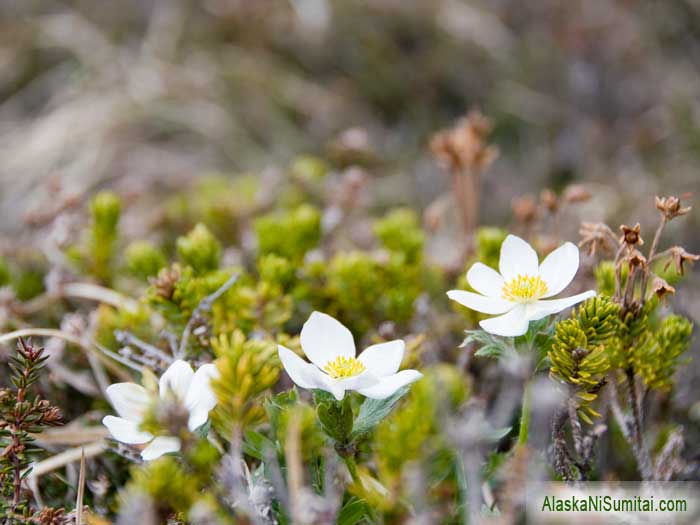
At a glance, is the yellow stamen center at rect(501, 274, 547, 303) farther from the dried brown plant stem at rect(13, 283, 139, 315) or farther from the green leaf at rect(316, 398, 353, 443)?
the dried brown plant stem at rect(13, 283, 139, 315)

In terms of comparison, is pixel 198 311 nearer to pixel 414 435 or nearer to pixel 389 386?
pixel 389 386

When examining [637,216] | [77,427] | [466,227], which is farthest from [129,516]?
[637,216]

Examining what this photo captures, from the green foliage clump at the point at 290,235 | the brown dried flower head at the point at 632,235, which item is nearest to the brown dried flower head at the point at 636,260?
the brown dried flower head at the point at 632,235

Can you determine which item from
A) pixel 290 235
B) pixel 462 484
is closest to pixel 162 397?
pixel 462 484

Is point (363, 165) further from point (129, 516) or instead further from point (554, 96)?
point (129, 516)

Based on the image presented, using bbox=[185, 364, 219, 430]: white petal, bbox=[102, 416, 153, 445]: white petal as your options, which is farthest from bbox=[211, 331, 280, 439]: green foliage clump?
bbox=[102, 416, 153, 445]: white petal

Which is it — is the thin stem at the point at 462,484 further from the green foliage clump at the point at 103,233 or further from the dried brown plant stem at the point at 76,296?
the green foliage clump at the point at 103,233
